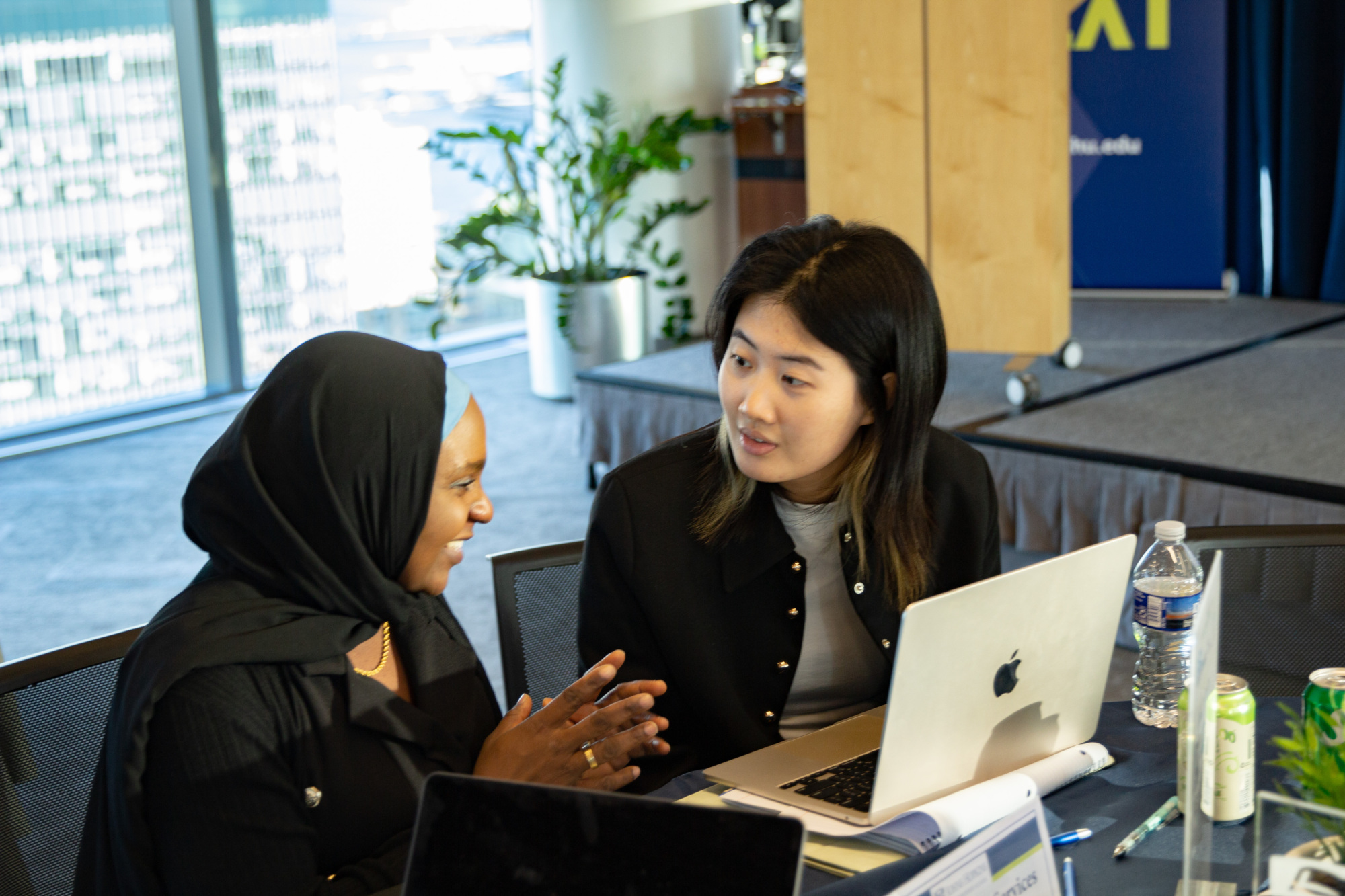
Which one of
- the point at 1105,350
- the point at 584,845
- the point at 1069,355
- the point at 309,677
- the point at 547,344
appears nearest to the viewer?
the point at 584,845

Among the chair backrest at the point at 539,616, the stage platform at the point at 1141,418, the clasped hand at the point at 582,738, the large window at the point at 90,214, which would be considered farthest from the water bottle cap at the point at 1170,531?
the large window at the point at 90,214

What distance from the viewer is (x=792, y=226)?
1723 millimetres

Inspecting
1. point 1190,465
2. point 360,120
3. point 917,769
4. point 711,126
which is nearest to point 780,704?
point 917,769

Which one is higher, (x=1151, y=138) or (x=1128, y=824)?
(x=1151, y=138)

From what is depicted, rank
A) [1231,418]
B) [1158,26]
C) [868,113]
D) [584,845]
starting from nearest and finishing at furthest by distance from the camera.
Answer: [584,845] < [1231,418] < [868,113] < [1158,26]

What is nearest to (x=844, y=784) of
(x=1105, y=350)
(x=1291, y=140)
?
(x=1105, y=350)

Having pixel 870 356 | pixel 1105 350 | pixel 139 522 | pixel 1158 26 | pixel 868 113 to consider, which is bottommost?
pixel 139 522

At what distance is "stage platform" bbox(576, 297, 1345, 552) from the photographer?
3.21m

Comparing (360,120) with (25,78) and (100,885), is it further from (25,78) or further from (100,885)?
(100,885)

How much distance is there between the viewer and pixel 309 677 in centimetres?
137

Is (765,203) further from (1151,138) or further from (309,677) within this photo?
(309,677)

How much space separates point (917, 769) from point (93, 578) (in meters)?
3.55

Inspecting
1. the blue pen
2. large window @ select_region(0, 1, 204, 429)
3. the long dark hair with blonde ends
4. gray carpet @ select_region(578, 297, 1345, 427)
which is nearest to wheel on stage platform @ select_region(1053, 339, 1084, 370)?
gray carpet @ select_region(578, 297, 1345, 427)

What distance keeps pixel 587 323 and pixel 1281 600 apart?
422 centimetres
